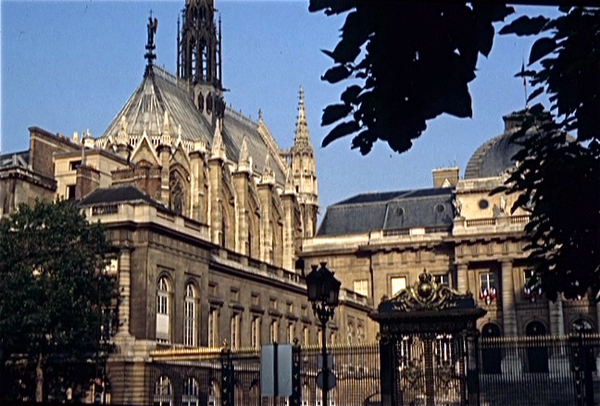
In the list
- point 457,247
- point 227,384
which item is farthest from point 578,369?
point 457,247

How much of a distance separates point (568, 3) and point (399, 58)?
3.31 ft

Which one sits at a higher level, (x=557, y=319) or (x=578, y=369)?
(x=557, y=319)

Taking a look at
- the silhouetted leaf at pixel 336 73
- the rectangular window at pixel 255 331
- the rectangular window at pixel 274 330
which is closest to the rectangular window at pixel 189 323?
the rectangular window at pixel 255 331

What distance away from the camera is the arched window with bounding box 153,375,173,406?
29094 millimetres

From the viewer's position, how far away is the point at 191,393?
29875 mm

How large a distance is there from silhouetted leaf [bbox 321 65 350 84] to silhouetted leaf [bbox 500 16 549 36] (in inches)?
38.7

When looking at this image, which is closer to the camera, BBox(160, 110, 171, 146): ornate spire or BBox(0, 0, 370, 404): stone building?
BBox(0, 0, 370, 404): stone building

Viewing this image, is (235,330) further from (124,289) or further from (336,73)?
(336,73)

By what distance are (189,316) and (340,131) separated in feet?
97.6

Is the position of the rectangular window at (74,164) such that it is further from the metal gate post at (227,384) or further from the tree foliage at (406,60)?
the tree foliage at (406,60)

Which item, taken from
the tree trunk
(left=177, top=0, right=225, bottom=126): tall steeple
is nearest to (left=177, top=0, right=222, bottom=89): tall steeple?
(left=177, top=0, right=225, bottom=126): tall steeple

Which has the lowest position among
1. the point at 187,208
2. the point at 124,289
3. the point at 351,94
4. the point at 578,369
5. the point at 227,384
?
the point at 227,384

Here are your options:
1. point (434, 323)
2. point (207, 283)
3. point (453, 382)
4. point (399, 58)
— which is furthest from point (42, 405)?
point (207, 283)

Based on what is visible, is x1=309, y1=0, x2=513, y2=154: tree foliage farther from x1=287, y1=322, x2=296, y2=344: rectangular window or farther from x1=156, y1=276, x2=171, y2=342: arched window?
x1=287, y1=322, x2=296, y2=344: rectangular window
